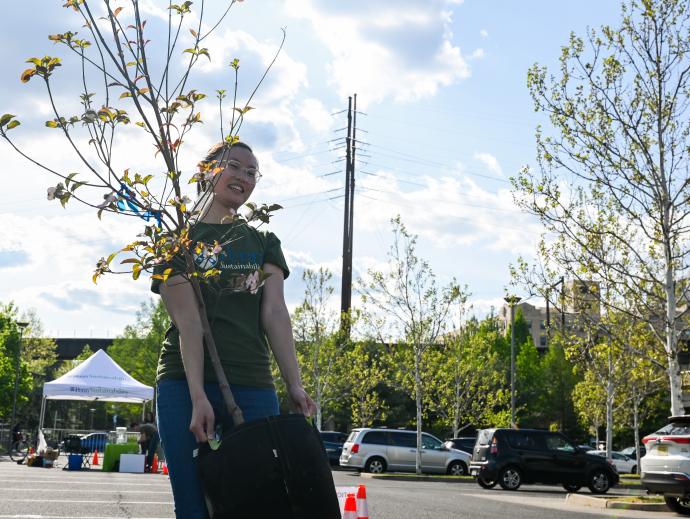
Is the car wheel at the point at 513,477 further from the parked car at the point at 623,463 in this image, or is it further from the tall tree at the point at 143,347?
the tall tree at the point at 143,347

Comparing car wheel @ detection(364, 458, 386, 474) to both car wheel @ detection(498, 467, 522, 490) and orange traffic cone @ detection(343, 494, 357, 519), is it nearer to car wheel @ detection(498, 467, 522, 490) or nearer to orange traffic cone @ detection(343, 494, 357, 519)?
car wheel @ detection(498, 467, 522, 490)

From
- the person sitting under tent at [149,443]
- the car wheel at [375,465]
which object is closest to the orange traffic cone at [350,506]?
the person sitting under tent at [149,443]

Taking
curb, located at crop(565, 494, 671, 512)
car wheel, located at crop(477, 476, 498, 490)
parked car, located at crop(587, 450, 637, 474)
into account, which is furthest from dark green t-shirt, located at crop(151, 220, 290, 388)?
parked car, located at crop(587, 450, 637, 474)

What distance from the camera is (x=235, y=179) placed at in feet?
11.4

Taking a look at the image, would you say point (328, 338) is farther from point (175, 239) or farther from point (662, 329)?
point (175, 239)

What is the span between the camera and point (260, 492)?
9.36 ft

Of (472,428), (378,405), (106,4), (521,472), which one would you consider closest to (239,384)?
(106,4)

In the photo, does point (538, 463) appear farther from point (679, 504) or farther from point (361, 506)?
point (361, 506)

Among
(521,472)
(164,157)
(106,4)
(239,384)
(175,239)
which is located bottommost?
(521,472)

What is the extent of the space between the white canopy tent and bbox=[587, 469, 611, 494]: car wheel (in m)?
12.5

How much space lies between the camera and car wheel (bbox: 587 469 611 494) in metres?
23.4

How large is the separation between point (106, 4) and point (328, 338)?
46.3 meters

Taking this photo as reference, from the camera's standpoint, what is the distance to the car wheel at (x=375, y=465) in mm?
31656

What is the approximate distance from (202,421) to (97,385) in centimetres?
2326
